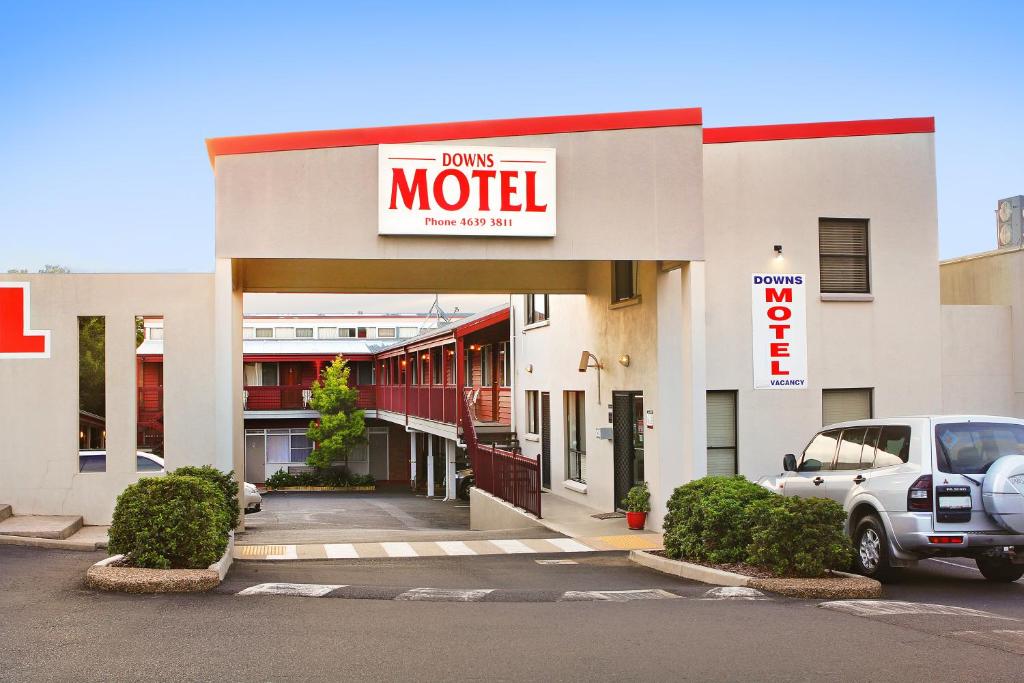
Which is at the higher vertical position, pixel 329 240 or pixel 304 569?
pixel 329 240

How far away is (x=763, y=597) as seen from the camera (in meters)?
10.3

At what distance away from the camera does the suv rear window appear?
10.7 metres

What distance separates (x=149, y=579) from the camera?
32.2 feet

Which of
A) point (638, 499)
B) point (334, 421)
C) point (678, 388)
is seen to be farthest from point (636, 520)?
point (334, 421)

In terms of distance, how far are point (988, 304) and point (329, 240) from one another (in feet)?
38.4

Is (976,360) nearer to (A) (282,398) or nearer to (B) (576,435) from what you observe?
(B) (576,435)

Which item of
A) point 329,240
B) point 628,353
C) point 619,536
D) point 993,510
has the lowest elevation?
point 619,536

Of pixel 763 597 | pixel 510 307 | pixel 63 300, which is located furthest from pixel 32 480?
pixel 510 307

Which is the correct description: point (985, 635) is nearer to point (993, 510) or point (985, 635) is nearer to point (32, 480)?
point (993, 510)

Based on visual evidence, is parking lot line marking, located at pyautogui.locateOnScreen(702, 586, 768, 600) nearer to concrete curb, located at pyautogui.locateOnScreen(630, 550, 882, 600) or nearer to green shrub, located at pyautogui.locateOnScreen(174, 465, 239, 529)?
concrete curb, located at pyautogui.locateOnScreen(630, 550, 882, 600)

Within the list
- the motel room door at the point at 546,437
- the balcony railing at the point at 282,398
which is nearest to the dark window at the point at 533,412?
the motel room door at the point at 546,437

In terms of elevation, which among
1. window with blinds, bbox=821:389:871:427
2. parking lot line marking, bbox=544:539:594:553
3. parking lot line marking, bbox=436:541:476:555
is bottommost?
parking lot line marking, bbox=544:539:594:553

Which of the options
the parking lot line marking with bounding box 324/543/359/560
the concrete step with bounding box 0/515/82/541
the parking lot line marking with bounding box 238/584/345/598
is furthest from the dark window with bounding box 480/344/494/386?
the parking lot line marking with bounding box 238/584/345/598

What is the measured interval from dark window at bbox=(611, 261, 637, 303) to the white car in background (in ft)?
25.5
